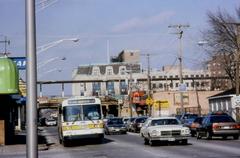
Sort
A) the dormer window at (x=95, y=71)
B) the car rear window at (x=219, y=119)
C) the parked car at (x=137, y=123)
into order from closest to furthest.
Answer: the car rear window at (x=219, y=119) → the parked car at (x=137, y=123) → the dormer window at (x=95, y=71)

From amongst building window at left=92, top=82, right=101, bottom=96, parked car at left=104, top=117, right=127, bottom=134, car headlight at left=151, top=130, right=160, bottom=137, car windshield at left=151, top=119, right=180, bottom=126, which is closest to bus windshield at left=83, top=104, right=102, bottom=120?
car windshield at left=151, top=119, right=180, bottom=126

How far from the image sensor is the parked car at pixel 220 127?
34750mm

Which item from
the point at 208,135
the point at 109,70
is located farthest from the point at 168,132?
the point at 109,70

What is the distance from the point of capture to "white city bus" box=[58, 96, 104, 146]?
109ft

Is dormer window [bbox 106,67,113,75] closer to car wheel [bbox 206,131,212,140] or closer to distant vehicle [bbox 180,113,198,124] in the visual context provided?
distant vehicle [bbox 180,113,198,124]

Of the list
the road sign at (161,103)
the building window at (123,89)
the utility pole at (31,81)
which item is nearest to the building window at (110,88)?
the building window at (123,89)

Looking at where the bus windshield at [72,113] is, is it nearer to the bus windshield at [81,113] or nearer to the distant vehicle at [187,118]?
the bus windshield at [81,113]

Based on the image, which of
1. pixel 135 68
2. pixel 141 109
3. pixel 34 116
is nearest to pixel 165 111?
pixel 141 109

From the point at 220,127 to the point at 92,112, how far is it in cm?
790

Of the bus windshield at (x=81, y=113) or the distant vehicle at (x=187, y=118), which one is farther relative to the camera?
the distant vehicle at (x=187, y=118)

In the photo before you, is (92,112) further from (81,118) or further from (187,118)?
(187,118)

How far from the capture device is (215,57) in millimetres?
65312

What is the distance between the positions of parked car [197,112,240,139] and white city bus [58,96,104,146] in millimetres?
7028

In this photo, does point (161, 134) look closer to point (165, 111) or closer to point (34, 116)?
point (34, 116)
